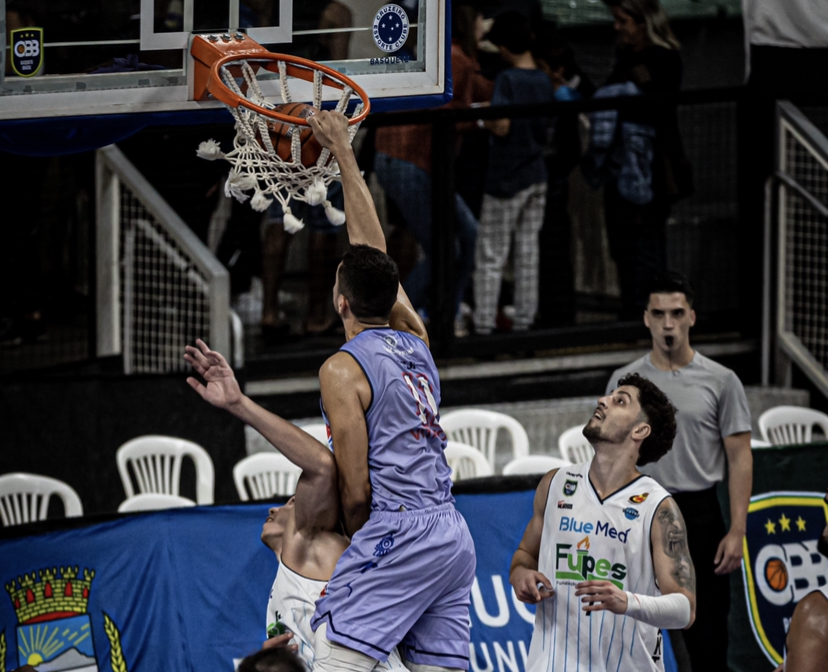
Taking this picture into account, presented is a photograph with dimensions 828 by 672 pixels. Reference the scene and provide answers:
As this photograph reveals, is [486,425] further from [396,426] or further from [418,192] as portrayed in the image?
[396,426]

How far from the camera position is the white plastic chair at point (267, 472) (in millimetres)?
7984

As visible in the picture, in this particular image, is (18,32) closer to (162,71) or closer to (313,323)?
(162,71)

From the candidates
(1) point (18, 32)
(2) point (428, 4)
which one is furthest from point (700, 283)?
(1) point (18, 32)

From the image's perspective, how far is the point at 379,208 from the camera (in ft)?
33.5

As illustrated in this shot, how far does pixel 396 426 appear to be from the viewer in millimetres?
4453

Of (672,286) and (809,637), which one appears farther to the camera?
(672,286)

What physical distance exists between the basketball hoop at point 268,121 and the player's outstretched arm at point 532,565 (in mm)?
1469

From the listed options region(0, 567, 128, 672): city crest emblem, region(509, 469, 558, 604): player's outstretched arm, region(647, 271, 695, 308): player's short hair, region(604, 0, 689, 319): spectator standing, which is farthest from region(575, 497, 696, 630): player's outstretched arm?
region(604, 0, 689, 319): spectator standing

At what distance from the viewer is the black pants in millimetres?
6723

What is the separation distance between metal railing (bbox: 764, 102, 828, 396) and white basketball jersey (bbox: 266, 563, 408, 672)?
273 inches

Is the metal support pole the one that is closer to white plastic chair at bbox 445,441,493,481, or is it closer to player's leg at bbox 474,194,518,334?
player's leg at bbox 474,194,518,334

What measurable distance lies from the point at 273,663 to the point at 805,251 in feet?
26.5

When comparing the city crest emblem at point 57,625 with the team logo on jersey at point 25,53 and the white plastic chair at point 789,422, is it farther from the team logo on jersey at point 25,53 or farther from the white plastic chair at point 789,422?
the white plastic chair at point 789,422

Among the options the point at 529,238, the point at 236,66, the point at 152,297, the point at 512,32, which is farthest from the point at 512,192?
the point at 236,66
